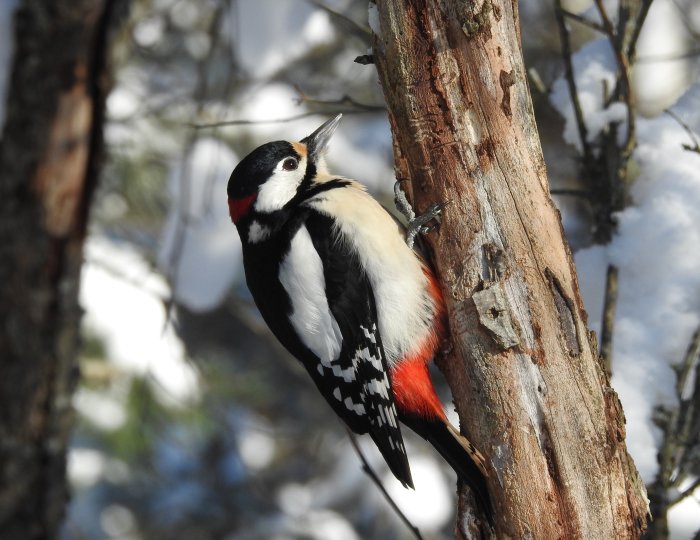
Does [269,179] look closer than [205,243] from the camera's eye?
Yes

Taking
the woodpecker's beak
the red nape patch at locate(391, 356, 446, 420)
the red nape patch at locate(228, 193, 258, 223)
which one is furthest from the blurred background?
the red nape patch at locate(391, 356, 446, 420)

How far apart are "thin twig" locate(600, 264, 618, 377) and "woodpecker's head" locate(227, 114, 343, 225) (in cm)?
92

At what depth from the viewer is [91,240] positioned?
4812 millimetres

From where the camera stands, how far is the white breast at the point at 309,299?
8.02 feet

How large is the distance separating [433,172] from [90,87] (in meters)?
1.03

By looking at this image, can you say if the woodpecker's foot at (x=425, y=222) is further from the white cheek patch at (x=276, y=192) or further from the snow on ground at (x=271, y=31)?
the snow on ground at (x=271, y=31)

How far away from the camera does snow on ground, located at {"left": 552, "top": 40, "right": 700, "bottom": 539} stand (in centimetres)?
235

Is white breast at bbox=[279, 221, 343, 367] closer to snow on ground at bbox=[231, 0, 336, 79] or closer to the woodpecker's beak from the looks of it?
the woodpecker's beak

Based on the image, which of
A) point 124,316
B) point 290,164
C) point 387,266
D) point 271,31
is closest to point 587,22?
A: point 387,266

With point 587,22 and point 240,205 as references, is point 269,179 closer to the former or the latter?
point 240,205

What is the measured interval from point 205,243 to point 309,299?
4.30 feet

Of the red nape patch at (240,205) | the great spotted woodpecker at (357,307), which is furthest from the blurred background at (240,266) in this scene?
the great spotted woodpecker at (357,307)

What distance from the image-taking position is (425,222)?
2.11m

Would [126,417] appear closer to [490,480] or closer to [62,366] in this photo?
[62,366]
